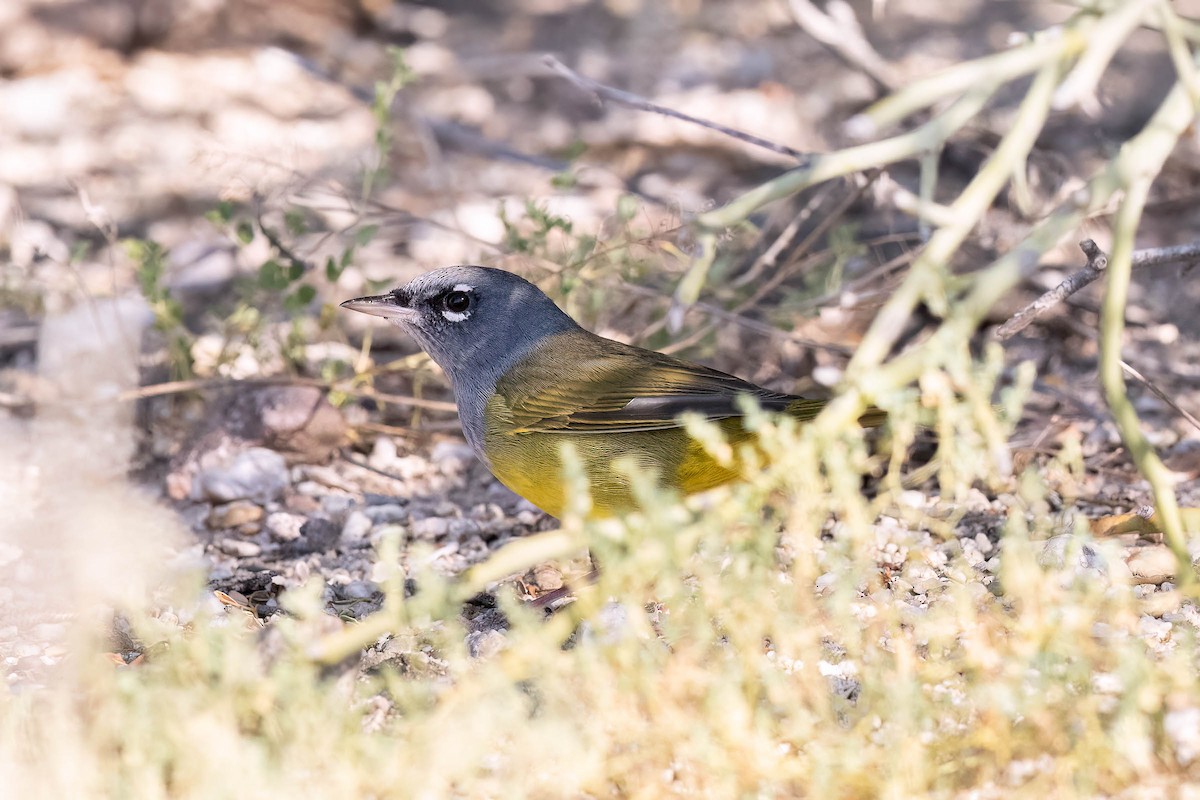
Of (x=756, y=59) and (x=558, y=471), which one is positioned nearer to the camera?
(x=558, y=471)

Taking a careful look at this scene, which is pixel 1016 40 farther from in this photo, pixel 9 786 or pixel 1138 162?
pixel 9 786

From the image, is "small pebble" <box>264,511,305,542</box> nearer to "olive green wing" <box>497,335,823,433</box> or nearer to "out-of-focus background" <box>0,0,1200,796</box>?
"out-of-focus background" <box>0,0,1200,796</box>

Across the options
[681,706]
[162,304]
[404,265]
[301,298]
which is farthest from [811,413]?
[404,265]

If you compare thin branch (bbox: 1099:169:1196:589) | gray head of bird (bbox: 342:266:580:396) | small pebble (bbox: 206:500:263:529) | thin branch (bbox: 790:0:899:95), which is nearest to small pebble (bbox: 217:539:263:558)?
small pebble (bbox: 206:500:263:529)

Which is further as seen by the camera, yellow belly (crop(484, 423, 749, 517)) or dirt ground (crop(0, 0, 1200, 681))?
dirt ground (crop(0, 0, 1200, 681))

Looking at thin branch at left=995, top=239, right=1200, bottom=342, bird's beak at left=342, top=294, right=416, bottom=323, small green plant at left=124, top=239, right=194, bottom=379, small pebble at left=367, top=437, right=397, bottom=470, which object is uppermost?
thin branch at left=995, top=239, right=1200, bottom=342

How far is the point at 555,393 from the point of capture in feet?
13.6

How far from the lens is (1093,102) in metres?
A: 4.84

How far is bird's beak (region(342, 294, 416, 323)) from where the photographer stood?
4445 millimetres

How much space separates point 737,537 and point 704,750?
18.8 inches

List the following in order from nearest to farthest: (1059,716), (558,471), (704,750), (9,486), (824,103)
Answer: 1. (704,750)
2. (1059,716)
3. (558,471)
4. (9,486)
5. (824,103)

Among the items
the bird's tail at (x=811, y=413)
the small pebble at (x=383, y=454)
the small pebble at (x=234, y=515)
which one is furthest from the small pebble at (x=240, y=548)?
the bird's tail at (x=811, y=413)

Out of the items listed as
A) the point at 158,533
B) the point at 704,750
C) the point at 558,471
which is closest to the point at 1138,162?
the point at 704,750

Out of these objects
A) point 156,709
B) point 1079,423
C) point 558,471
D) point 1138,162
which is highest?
point 1138,162
